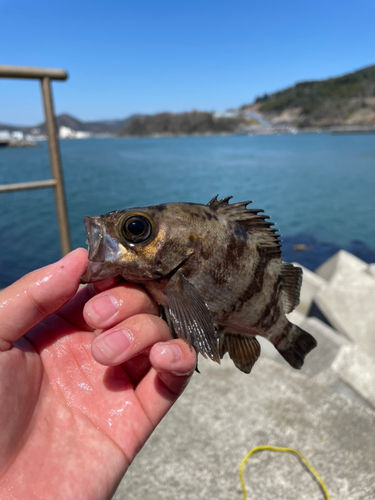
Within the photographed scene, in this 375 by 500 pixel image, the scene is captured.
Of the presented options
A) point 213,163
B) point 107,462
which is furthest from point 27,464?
point 213,163

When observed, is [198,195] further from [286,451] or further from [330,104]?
[330,104]

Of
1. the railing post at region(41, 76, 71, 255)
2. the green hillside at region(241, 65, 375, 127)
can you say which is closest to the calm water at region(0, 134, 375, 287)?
the railing post at region(41, 76, 71, 255)

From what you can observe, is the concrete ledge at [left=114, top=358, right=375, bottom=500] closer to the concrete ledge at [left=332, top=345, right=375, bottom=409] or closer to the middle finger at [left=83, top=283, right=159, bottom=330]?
the concrete ledge at [left=332, top=345, right=375, bottom=409]

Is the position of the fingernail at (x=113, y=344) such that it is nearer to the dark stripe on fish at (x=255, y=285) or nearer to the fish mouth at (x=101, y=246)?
the fish mouth at (x=101, y=246)

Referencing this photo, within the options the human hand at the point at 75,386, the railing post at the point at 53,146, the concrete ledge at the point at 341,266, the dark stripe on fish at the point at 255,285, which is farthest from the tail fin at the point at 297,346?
the concrete ledge at the point at 341,266

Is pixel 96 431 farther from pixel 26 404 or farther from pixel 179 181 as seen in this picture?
pixel 179 181
